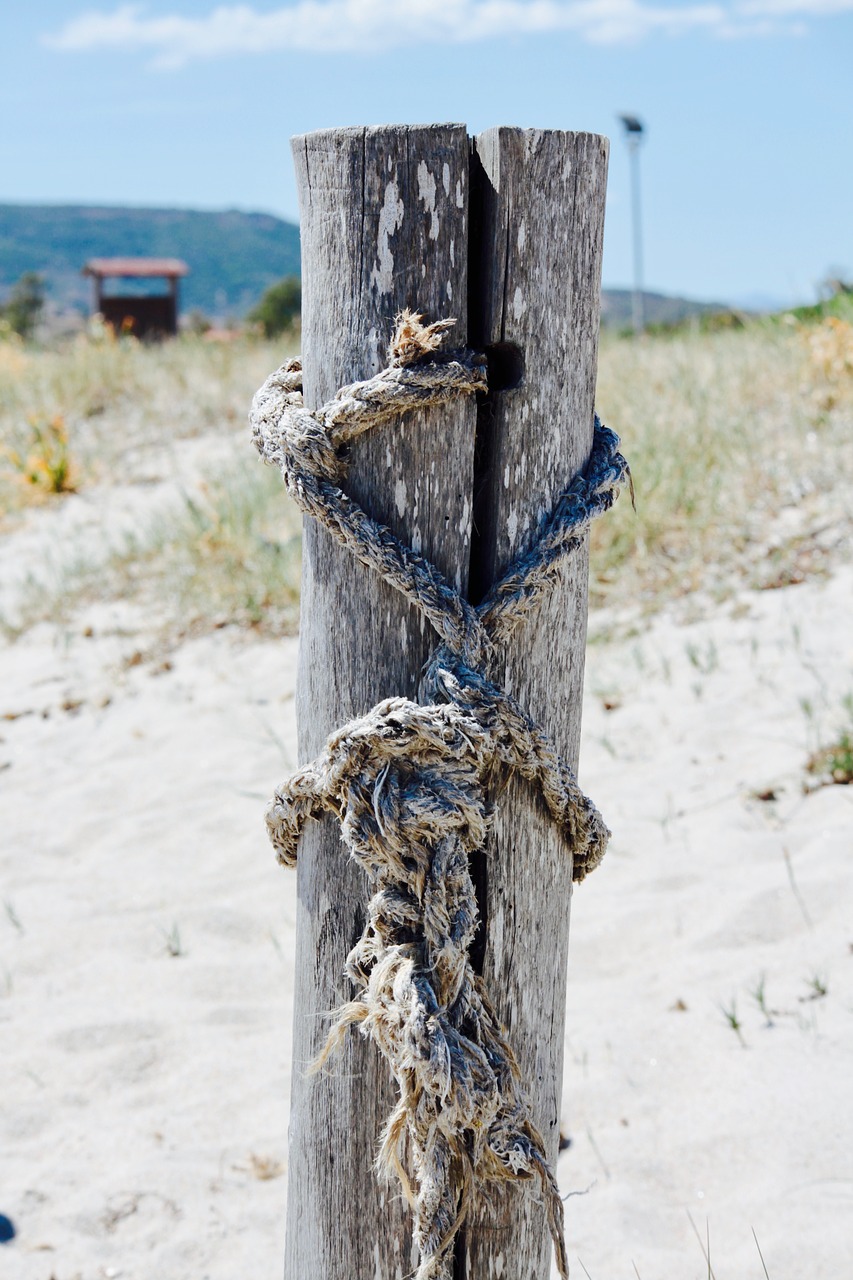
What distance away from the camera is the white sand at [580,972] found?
222 cm

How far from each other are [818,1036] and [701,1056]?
28 cm

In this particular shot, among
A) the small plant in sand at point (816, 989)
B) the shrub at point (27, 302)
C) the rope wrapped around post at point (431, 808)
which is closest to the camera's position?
the rope wrapped around post at point (431, 808)

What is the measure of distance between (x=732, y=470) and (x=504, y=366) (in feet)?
14.7

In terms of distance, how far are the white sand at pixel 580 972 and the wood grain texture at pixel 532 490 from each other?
32.1 inches

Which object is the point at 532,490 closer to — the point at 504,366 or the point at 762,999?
Answer: the point at 504,366

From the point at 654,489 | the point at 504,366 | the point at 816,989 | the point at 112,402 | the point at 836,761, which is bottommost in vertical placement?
the point at 816,989

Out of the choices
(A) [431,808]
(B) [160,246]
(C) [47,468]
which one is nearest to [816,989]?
(A) [431,808]

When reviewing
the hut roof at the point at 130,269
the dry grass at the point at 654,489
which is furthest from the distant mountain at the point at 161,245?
the dry grass at the point at 654,489

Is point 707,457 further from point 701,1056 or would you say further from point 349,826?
point 349,826

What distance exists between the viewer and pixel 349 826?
4.43 ft

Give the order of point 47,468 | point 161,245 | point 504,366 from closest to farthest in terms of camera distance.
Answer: point 504,366 → point 47,468 → point 161,245

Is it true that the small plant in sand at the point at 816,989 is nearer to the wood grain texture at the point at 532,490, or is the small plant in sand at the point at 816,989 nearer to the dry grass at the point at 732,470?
the wood grain texture at the point at 532,490

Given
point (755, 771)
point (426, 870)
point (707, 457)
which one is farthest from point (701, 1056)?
point (707, 457)

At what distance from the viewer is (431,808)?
1320 mm
